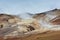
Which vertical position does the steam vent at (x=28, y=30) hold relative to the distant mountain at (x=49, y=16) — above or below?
below

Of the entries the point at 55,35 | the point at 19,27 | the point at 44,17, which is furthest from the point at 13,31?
the point at 44,17

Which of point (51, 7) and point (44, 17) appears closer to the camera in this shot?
point (44, 17)

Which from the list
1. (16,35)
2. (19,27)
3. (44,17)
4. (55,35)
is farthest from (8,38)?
(44,17)

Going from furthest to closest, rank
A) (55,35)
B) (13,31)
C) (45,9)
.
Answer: (45,9)
(13,31)
(55,35)

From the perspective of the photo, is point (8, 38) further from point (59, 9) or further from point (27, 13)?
point (59, 9)

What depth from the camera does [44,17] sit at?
12.1 m

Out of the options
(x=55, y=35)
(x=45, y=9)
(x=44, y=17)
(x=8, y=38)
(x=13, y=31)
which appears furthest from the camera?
(x=45, y=9)

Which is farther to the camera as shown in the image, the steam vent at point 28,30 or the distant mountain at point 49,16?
the distant mountain at point 49,16

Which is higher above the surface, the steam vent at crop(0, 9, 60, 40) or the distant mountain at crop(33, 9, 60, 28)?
the distant mountain at crop(33, 9, 60, 28)

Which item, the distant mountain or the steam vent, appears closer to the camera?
the steam vent

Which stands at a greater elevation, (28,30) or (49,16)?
(49,16)

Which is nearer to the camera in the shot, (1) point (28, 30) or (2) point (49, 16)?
(1) point (28, 30)

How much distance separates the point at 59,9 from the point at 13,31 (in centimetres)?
504

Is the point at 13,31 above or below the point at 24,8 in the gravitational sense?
below
